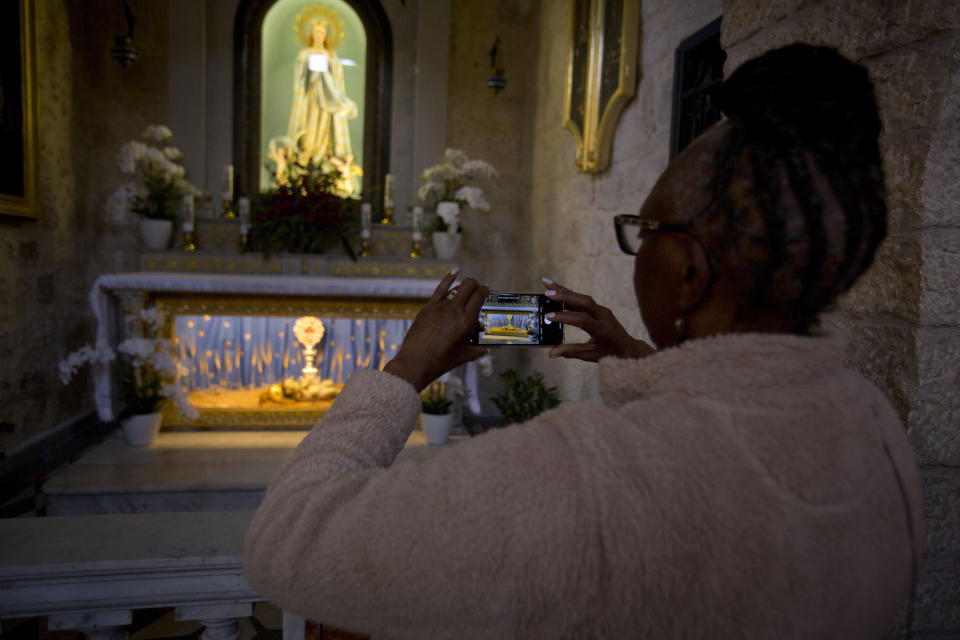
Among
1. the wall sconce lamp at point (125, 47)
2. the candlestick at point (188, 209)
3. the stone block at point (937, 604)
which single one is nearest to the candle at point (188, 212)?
the candlestick at point (188, 209)

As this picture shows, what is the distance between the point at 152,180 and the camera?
15.1 ft

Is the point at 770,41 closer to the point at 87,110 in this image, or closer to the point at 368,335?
the point at 368,335

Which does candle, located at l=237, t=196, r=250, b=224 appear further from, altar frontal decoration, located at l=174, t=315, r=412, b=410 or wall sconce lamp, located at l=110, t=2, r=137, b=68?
wall sconce lamp, located at l=110, t=2, r=137, b=68

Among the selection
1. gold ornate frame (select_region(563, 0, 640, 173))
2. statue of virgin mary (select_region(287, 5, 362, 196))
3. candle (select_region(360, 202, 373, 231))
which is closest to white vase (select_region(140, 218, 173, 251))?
statue of virgin mary (select_region(287, 5, 362, 196))

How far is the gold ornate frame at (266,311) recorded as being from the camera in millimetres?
4012

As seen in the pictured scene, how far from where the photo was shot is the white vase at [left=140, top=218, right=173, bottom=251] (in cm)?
457

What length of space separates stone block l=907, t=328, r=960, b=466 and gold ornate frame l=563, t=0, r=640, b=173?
255cm

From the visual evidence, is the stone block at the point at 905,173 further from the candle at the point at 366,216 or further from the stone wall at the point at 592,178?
the candle at the point at 366,216

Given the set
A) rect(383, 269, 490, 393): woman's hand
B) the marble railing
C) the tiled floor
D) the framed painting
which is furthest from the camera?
the framed painting

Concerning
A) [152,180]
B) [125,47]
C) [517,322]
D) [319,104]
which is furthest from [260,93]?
[517,322]

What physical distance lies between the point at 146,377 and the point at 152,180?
1626mm

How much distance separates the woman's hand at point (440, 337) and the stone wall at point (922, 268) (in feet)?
2.53

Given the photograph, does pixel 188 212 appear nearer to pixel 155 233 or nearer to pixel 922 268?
pixel 155 233

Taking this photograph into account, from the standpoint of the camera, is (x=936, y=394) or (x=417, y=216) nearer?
(x=936, y=394)
